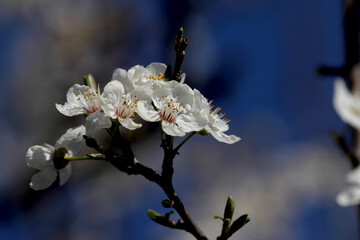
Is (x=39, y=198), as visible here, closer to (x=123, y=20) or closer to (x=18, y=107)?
(x=18, y=107)

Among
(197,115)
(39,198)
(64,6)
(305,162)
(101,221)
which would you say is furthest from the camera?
(305,162)

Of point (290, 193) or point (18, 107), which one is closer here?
point (18, 107)

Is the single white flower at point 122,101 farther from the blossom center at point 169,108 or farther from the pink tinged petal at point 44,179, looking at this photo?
the pink tinged petal at point 44,179

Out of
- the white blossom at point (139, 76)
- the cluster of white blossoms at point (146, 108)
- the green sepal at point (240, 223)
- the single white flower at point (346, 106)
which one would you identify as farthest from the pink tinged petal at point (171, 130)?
the single white flower at point (346, 106)

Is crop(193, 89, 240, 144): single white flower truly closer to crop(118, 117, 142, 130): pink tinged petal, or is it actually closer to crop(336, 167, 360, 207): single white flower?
crop(118, 117, 142, 130): pink tinged petal

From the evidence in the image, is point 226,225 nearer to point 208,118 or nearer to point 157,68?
point 208,118

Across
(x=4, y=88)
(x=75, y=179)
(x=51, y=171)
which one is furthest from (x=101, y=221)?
(x=51, y=171)

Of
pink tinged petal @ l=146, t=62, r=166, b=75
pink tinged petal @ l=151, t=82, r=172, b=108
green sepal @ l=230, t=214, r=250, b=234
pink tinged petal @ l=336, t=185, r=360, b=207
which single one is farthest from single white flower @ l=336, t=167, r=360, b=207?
pink tinged petal @ l=146, t=62, r=166, b=75
